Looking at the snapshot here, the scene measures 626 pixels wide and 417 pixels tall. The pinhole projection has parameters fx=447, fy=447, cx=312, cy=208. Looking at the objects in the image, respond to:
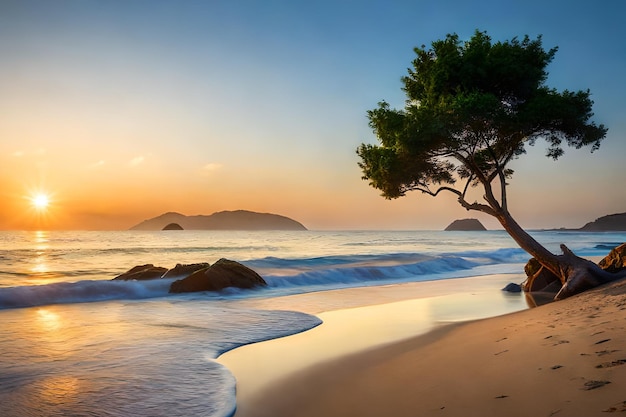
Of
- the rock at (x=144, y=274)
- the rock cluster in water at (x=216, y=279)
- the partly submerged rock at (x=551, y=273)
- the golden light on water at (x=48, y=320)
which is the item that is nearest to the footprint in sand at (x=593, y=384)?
the golden light on water at (x=48, y=320)

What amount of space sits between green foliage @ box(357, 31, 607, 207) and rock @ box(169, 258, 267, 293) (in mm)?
7274

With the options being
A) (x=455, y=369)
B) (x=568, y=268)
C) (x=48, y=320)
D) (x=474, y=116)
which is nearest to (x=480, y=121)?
(x=474, y=116)

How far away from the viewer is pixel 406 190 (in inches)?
653

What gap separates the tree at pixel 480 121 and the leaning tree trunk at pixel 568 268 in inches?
1.4

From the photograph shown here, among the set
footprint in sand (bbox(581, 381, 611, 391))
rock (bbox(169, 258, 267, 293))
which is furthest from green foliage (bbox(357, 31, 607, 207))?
footprint in sand (bbox(581, 381, 611, 391))

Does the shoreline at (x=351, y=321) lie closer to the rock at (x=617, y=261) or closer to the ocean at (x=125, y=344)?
the ocean at (x=125, y=344)

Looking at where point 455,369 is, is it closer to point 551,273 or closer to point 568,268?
point 568,268

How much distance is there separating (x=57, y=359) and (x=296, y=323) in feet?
17.4

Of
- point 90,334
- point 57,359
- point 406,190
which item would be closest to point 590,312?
point 406,190

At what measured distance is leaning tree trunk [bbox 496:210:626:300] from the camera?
1278 centimetres

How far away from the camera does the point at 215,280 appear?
730 inches

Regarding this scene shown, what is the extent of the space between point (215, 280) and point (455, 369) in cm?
1377

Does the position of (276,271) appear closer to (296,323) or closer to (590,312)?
(296,323)

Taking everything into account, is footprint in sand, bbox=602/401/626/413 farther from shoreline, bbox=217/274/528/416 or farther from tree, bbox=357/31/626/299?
tree, bbox=357/31/626/299
